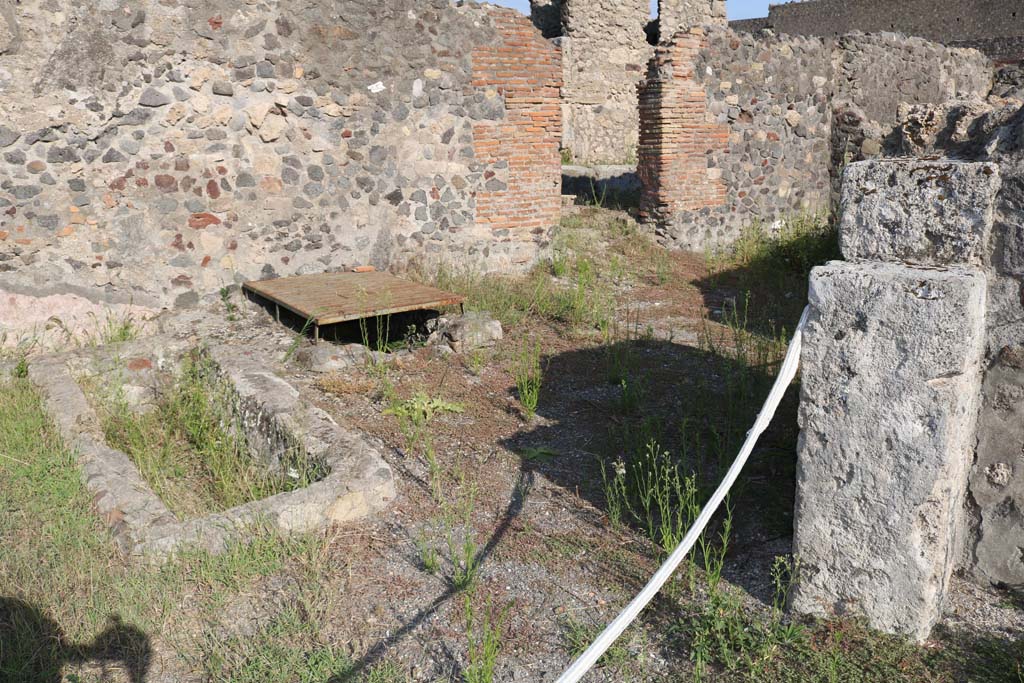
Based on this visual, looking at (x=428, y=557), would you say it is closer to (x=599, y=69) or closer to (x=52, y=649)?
(x=52, y=649)

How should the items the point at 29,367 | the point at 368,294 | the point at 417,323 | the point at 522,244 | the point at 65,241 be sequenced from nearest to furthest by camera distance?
the point at 29,367
the point at 65,241
the point at 368,294
the point at 417,323
the point at 522,244

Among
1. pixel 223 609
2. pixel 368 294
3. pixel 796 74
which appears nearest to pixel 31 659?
pixel 223 609

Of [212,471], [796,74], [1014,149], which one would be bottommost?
[212,471]

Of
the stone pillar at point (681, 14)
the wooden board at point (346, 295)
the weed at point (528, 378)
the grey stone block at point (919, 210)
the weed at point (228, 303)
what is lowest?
the weed at point (528, 378)

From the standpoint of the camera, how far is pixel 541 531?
342 cm

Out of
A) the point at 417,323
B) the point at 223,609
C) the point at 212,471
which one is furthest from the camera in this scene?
the point at 417,323

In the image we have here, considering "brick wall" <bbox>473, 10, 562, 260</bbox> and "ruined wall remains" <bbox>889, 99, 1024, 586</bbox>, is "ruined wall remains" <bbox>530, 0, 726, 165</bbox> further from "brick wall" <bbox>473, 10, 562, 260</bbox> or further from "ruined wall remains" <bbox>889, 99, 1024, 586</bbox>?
"ruined wall remains" <bbox>889, 99, 1024, 586</bbox>

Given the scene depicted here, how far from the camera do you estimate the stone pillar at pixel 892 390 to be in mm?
2357

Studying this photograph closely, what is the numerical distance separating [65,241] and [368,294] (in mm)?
2146

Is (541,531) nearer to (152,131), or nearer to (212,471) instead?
(212,471)

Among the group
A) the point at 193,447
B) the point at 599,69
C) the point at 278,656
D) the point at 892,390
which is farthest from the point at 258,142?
the point at 599,69

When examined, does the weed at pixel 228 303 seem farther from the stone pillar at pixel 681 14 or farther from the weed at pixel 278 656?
the stone pillar at pixel 681 14

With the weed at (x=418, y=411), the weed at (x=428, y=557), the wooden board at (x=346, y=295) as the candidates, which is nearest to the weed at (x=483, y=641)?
the weed at (x=428, y=557)

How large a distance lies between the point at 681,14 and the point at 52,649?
621 inches
